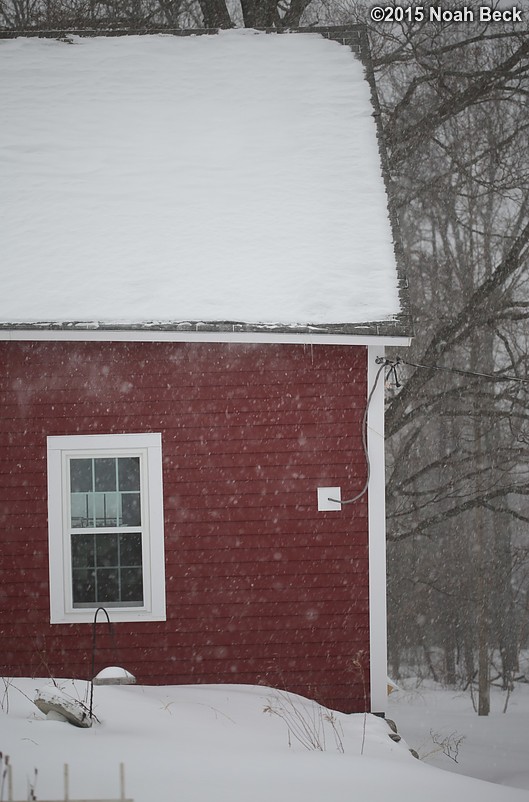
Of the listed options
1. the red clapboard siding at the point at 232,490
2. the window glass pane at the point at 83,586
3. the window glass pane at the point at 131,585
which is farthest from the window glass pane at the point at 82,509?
Result: the window glass pane at the point at 131,585

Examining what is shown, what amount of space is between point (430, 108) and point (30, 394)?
11589 mm

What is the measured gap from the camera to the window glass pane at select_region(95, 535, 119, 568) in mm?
6965

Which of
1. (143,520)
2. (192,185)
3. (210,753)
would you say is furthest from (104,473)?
(192,185)

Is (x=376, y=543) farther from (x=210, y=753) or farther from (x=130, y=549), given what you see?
(x=210, y=753)

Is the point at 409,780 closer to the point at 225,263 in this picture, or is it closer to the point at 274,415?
the point at 274,415

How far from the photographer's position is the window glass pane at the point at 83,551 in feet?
22.8

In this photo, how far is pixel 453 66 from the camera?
617 inches

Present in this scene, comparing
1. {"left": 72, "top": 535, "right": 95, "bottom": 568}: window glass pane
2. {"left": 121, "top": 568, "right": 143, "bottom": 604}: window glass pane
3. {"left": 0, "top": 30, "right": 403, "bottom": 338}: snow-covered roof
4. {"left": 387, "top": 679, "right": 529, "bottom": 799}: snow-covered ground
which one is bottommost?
{"left": 387, "top": 679, "right": 529, "bottom": 799}: snow-covered ground

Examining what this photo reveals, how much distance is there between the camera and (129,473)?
6.96 metres

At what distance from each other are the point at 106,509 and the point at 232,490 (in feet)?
3.66

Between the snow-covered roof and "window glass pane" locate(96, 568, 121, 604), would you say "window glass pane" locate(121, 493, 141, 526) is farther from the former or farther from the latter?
the snow-covered roof

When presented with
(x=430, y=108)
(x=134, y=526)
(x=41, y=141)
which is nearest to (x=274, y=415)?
(x=134, y=526)

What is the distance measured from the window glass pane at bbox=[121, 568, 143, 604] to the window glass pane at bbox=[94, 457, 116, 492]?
0.75 meters

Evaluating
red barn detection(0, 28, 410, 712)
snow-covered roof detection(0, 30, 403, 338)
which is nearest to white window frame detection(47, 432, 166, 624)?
red barn detection(0, 28, 410, 712)
